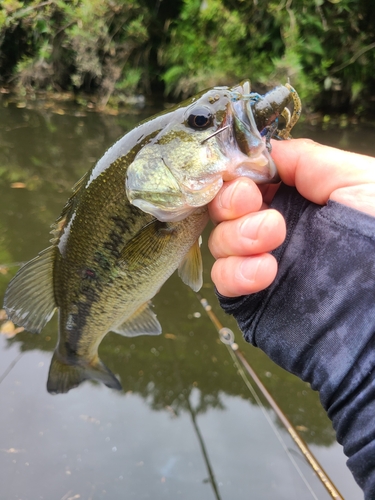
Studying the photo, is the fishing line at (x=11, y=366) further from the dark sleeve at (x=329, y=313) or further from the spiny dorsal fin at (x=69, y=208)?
the dark sleeve at (x=329, y=313)

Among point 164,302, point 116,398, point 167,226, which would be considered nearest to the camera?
point 167,226

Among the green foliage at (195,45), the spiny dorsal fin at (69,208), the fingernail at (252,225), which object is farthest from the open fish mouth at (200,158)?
the green foliage at (195,45)

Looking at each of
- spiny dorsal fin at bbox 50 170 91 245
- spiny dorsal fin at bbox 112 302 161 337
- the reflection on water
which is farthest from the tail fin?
spiny dorsal fin at bbox 50 170 91 245

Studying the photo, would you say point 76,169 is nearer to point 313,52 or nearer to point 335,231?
point 335,231

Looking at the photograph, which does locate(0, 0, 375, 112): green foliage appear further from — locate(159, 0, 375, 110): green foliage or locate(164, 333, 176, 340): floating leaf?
locate(164, 333, 176, 340): floating leaf

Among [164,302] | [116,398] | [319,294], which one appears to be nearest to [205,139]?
[319,294]

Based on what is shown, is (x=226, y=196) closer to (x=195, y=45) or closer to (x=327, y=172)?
(x=327, y=172)
